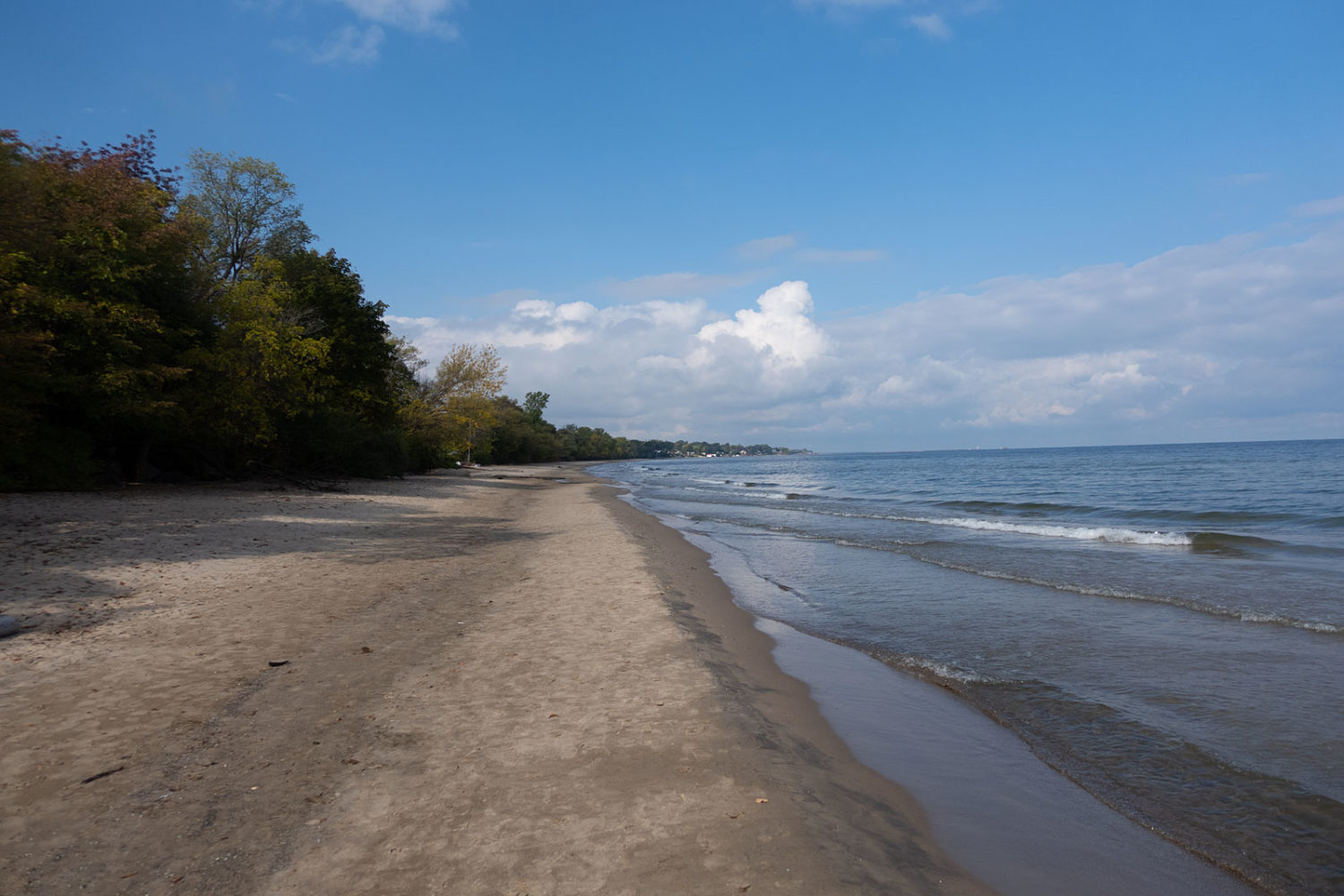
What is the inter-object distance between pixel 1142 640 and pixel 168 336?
25.4 metres

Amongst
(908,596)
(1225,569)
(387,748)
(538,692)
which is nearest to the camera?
(387,748)

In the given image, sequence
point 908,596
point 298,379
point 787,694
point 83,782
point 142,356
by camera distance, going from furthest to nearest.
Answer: point 298,379
point 142,356
point 908,596
point 787,694
point 83,782

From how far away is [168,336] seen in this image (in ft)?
66.8

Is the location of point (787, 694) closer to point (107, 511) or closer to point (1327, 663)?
point (1327, 663)

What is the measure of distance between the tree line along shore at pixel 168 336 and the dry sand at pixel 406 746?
914 centimetres

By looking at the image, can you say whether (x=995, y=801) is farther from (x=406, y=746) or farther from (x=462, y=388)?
(x=462, y=388)

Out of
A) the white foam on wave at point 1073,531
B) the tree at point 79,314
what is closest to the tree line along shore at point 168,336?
the tree at point 79,314

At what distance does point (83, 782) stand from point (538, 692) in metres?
3.16

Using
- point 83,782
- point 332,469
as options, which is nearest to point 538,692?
point 83,782

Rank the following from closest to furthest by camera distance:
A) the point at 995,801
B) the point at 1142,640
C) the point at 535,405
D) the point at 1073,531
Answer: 1. the point at 995,801
2. the point at 1142,640
3. the point at 1073,531
4. the point at 535,405

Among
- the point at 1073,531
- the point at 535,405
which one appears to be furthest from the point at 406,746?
the point at 535,405

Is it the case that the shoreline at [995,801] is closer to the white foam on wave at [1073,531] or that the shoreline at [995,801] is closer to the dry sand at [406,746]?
the dry sand at [406,746]

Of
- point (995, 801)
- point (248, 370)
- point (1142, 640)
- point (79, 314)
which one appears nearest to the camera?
point (995, 801)

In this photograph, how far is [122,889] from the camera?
3197mm
